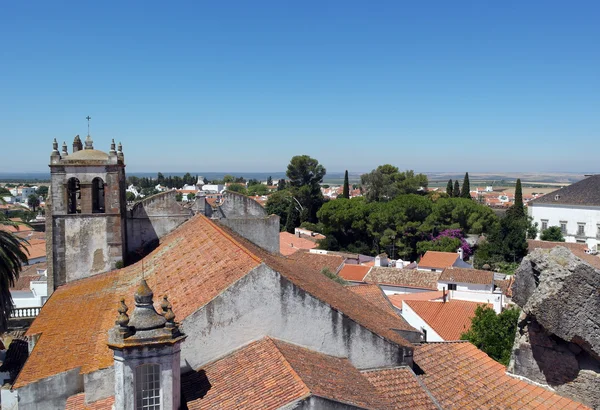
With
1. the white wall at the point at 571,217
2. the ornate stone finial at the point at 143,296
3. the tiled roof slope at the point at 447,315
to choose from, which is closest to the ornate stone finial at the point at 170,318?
the ornate stone finial at the point at 143,296

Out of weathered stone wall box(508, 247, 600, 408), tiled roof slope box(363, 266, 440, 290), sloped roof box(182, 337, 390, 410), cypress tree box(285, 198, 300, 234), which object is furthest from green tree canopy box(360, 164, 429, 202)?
sloped roof box(182, 337, 390, 410)

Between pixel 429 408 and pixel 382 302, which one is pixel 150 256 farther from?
pixel 429 408

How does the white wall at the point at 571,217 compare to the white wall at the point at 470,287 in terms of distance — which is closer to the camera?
the white wall at the point at 470,287

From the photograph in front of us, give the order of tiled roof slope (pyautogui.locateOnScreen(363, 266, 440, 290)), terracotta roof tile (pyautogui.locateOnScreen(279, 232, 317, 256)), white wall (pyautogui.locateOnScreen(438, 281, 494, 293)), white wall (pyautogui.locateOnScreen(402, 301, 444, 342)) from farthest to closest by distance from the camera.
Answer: terracotta roof tile (pyautogui.locateOnScreen(279, 232, 317, 256)) → tiled roof slope (pyautogui.locateOnScreen(363, 266, 440, 290)) → white wall (pyautogui.locateOnScreen(438, 281, 494, 293)) → white wall (pyautogui.locateOnScreen(402, 301, 444, 342))

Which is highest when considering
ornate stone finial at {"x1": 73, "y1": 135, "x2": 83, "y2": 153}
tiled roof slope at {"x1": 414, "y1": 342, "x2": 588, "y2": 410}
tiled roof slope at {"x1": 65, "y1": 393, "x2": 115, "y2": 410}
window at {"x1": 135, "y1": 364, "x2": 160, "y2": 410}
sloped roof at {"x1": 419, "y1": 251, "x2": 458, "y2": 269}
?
ornate stone finial at {"x1": 73, "y1": 135, "x2": 83, "y2": 153}

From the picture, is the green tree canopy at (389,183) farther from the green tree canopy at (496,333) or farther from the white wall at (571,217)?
the green tree canopy at (496,333)

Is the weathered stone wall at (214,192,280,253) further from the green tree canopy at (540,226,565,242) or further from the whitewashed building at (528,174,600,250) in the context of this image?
the whitewashed building at (528,174,600,250)
